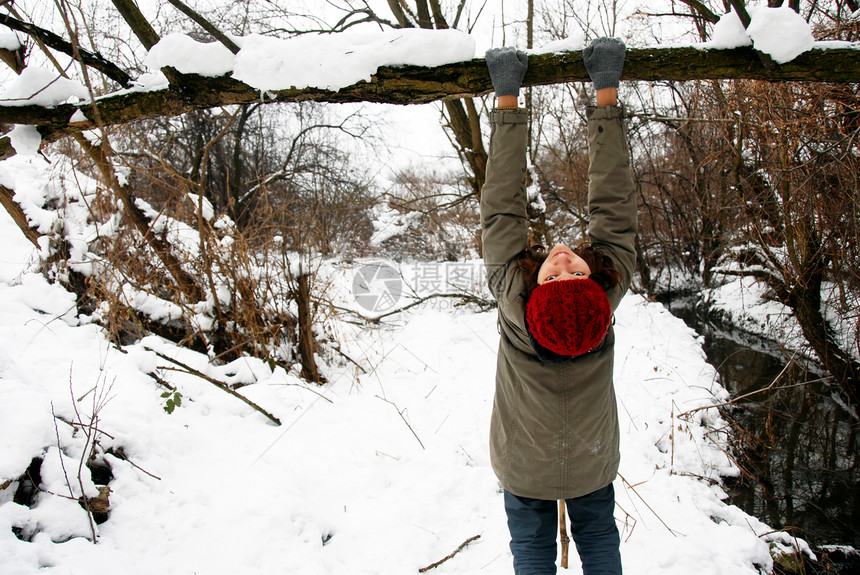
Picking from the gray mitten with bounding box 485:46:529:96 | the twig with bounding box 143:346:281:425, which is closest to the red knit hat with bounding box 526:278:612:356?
the gray mitten with bounding box 485:46:529:96

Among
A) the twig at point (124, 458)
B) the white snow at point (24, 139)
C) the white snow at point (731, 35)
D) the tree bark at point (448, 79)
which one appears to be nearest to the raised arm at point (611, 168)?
the tree bark at point (448, 79)

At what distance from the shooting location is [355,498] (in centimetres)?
277

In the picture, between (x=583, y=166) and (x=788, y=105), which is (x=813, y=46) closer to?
(x=788, y=105)

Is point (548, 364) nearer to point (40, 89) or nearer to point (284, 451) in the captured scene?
point (284, 451)

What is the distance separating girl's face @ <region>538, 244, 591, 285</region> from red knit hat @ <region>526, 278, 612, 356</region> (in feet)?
0.20

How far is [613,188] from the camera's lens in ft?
5.56

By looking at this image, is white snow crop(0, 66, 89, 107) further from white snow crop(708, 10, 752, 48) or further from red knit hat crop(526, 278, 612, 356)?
white snow crop(708, 10, 752, 48)

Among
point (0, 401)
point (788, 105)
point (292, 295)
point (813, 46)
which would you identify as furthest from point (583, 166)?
point (0, 401)

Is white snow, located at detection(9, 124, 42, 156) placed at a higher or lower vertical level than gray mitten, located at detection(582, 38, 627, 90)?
lower

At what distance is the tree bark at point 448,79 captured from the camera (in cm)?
181

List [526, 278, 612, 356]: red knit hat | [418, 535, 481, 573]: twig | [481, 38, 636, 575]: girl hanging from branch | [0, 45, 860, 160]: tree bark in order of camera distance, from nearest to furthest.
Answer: [526, 278, 612, 356]: red knit hat < [481, 38, 636, 575]: girl hanging from branch < [0, 45, 860, 160]: tree bark < [418, 535, 481, 573]: twig

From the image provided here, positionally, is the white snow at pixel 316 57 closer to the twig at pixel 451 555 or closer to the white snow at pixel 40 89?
the white snow at pixel 40 89

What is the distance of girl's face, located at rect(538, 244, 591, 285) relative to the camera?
4.76 ft

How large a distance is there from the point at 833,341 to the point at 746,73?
4048 mm
